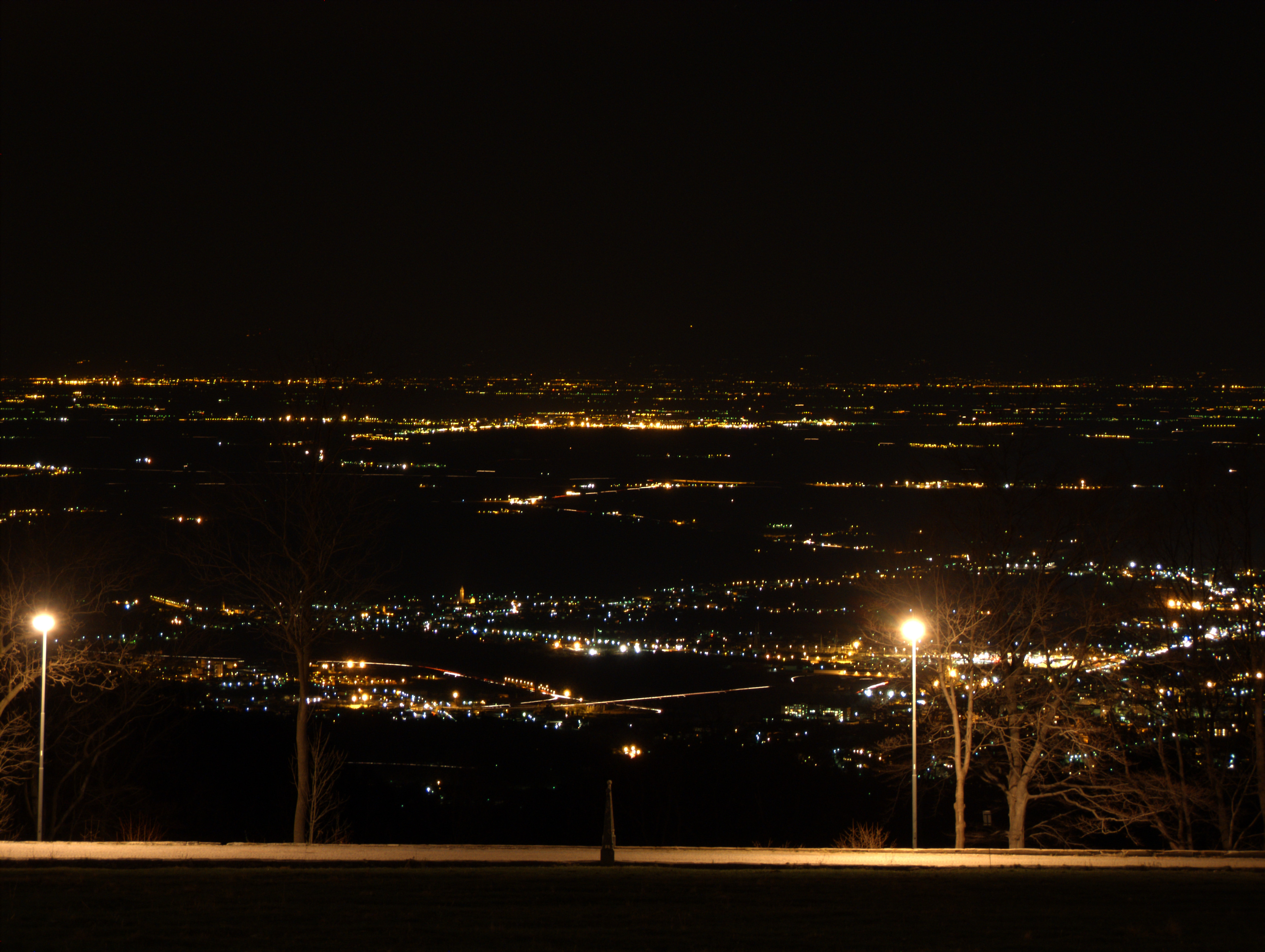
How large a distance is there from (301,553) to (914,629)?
10222mm

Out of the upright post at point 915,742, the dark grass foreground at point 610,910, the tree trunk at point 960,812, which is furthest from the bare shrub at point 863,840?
the dark grass foreground at point 610,910

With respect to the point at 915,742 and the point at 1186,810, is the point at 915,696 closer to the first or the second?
the point at 915,742

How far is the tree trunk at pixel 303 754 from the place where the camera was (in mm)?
18609

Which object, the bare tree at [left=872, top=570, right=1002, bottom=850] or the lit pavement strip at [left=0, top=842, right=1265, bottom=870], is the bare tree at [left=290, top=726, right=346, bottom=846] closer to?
the lit pavement strip at [left=0, top=842, right=1265, bottom=870]

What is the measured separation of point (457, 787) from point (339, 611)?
17861 millimetres

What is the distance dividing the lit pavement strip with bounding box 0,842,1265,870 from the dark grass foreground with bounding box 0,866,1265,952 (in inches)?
33.5

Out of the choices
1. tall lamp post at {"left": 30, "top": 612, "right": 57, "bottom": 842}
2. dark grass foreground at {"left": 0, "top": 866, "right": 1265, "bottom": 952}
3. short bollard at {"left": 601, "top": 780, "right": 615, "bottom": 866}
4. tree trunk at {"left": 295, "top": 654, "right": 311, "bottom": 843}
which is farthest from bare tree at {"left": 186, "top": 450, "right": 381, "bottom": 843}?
dark grass foreground at {"left": 0, "top": 866, "right": 1265, "bottom": 952}

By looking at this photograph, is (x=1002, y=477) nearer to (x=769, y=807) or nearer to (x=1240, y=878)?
(x=1240, y=878)

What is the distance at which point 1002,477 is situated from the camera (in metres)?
22.5

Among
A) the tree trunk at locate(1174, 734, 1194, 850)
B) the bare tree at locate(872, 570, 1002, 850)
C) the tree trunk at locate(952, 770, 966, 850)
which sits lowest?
the tree trunk at locate(1174, 734, 1194, 850)

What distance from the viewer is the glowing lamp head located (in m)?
18.1

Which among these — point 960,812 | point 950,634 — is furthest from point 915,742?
point 950,634

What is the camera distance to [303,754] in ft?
62.8

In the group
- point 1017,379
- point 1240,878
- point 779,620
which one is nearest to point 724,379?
point 1017,379
